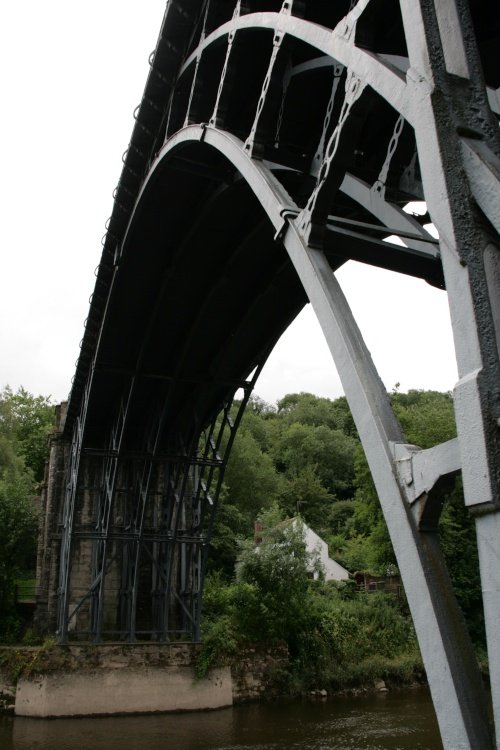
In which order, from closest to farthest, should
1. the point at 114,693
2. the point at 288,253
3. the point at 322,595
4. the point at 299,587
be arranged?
1. the point at 288,253
2. the point at 114,693
3. the point at 299,587
4. the point at 322,595

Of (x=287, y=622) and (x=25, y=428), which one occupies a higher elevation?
(x=25, y=428)

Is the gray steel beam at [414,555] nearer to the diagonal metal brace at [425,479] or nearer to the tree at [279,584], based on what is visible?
the diagonal metal brace at [425,479]

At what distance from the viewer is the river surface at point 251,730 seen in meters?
14.7

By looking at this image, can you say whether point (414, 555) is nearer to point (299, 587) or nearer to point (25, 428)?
point (299, 587)

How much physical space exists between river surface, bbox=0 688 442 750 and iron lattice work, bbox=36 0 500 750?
2658mm

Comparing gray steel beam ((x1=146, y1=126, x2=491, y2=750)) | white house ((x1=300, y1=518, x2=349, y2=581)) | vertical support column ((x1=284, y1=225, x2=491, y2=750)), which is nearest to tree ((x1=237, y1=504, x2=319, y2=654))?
white house ((x1=300, y1=518, x2=349, y2=581))

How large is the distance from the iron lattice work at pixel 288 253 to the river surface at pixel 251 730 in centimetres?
266

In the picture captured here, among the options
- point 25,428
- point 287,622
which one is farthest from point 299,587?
point 25,428

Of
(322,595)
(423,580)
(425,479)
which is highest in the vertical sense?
(322,595)

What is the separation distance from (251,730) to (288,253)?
13.5m

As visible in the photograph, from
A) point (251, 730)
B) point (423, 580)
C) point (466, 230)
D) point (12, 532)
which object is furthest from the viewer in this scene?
point (12, 532)

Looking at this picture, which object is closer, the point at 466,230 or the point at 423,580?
the point at 466,230

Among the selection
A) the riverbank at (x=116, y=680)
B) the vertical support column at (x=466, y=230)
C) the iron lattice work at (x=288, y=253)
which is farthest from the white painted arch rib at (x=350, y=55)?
the riverbank at (x=116, y=680)

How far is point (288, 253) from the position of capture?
6062mm
